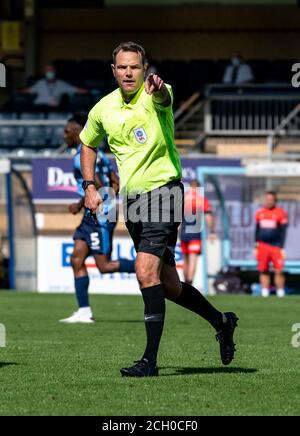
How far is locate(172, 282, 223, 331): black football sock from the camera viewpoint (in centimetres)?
880

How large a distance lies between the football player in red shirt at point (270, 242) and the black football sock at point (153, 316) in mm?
14662

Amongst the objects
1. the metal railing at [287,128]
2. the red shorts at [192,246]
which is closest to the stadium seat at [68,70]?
the metal railing at [287,128]

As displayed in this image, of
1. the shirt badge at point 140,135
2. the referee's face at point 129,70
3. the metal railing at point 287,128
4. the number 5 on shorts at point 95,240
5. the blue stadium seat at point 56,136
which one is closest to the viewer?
the referee's face at point 129,70

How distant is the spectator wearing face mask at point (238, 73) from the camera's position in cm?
2811

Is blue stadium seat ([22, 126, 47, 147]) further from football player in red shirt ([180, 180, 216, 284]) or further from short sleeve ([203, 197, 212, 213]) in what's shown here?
short sleeve ([203, 197, 212, 213])

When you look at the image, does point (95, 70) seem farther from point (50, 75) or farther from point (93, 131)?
point (93, 131)

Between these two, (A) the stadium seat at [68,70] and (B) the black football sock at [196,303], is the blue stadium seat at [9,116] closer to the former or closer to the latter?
(A) the stadium seat at [68,70]

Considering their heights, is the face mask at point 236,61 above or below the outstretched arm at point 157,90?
above

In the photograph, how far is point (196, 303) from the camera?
8.84m

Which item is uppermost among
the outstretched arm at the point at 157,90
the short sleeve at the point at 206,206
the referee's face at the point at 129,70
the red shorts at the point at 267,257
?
the referee's face at the point at 129,70

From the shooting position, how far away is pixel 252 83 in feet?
91.5

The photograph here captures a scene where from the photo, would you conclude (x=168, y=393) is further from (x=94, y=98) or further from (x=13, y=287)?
(x=94, y=98)
